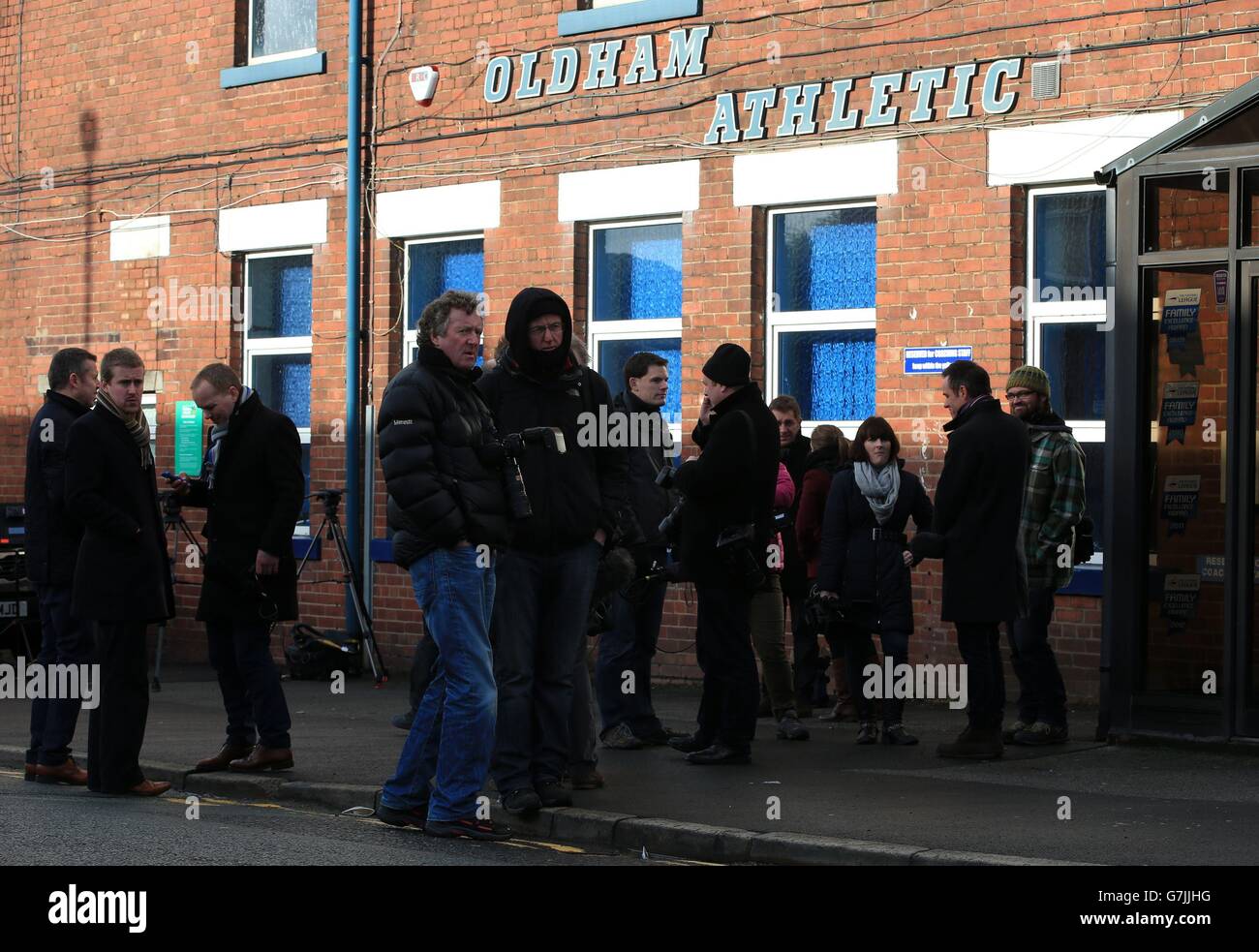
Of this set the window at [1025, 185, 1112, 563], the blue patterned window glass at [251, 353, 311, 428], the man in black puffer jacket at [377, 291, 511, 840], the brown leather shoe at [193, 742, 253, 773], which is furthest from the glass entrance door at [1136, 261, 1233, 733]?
the blue patterned window glass at [251, 353, 311, 428]

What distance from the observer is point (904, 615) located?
436 inches

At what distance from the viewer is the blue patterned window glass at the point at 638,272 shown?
50.3 ft

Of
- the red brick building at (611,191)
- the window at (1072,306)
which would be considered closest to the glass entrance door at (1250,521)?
the red brick building at (611,191)

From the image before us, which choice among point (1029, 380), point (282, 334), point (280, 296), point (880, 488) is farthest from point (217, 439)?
point (280, 296)

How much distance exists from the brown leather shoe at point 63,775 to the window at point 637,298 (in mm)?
6168

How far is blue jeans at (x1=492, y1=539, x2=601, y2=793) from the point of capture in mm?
8586

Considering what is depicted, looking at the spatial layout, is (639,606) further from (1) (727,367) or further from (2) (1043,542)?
(2) (1043,542)

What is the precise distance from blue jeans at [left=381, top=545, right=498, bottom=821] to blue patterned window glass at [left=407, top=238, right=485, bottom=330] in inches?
338

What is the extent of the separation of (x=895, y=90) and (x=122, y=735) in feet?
23.7

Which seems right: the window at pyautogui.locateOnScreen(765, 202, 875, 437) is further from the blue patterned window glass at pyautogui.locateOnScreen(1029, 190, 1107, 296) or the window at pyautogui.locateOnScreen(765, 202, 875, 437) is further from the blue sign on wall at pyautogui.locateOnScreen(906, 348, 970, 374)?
the blue patterned window glass at pyautogui.locateOnScreen(1029, 190, 1107, 296)

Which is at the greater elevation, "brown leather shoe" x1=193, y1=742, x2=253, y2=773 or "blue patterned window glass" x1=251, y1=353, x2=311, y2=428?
"blue patterned window glass" x1=251, y1=353, x2=311, y2=428

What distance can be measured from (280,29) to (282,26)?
0.03 metres

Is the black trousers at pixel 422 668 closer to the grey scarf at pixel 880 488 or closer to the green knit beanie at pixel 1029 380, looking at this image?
the grey scarf at pixel 880 488
